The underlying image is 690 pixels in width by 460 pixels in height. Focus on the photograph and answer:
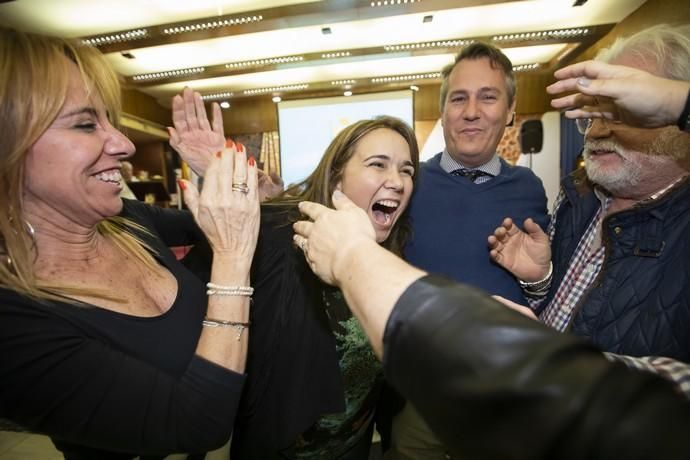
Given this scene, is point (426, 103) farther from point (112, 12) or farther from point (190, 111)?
point (190, 111)

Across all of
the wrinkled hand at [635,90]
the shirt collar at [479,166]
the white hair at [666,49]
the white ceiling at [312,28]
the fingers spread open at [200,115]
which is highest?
the white ceiling at [312,28]

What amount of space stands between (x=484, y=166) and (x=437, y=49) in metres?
4.16

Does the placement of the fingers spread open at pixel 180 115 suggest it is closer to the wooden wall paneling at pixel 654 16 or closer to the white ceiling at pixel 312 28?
the white ceiling at pixel 312 28

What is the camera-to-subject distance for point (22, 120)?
808 millimetres

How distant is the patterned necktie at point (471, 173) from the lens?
2043 millimetres

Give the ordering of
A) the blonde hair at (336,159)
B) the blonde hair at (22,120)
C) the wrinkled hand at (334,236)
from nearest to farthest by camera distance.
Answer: the wrinkled hand at (334,236), the blonde hair at (22,120), the blonde hair at (336,159)

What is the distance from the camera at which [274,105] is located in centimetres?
854

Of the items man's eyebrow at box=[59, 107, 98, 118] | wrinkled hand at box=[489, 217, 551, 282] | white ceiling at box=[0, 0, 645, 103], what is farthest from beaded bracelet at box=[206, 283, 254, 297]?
white ceiling at box=[0, 0, 645, 103]

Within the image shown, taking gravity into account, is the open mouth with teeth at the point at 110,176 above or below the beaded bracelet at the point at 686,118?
below

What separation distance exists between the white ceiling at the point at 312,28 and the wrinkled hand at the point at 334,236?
165 inches

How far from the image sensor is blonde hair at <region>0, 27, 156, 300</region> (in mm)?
796

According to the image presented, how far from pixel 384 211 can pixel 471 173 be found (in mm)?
656

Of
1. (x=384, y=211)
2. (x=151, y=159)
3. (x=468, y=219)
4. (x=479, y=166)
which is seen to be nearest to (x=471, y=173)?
(x=479, y=166)

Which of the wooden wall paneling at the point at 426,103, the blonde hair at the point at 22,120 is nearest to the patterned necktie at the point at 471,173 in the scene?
the blonde hair at the point at 22,120
